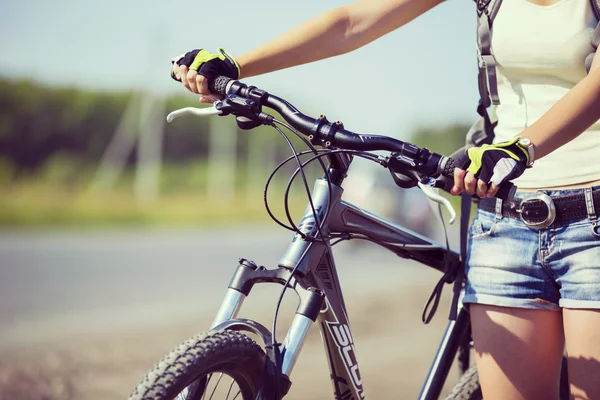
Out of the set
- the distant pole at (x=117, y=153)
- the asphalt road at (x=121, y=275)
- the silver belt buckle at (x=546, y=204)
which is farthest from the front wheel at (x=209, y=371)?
the distant pole at (x=117, y=153)

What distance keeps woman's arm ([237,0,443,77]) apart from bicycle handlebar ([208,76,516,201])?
290 millimetres

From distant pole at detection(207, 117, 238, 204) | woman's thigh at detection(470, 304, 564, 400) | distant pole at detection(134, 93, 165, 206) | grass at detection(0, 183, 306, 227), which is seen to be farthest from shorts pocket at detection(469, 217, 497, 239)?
distant pole at detection(207, 117, 238, 204)

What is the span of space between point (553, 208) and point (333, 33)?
0.89m

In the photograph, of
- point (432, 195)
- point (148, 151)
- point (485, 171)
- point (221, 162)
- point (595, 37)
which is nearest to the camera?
point (485, 171)

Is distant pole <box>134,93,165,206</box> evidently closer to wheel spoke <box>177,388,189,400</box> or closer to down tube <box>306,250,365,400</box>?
down tube <box>306,250,365,400</box>

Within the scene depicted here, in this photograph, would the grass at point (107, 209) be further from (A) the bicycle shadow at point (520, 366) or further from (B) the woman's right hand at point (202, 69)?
(B) the woman's right hand at point (202, 69)

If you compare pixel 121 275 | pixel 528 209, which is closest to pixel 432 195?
pixel 528 209

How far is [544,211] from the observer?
2463 mm

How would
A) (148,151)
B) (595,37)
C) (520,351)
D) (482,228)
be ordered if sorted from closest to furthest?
(595,37)
(520,351)
(482,228)
(148,151)

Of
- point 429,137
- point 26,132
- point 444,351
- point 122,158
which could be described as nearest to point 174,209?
point 122,158

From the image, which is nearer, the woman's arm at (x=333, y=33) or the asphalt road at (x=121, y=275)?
the woman's arm at (x=333, y=33)

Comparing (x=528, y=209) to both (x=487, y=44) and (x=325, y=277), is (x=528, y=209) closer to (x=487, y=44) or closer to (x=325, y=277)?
(x=487, y=44)

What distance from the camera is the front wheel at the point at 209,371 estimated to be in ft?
6.15

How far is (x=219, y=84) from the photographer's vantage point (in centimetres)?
217
